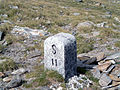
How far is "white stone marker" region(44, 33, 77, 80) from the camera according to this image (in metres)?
5.67

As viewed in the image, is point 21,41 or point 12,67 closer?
point 12,67

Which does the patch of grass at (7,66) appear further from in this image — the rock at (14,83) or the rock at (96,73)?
the rock at (96,73)

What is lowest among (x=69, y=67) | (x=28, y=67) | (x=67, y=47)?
(x=28, y=67)

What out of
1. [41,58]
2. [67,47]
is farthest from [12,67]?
[67,47]

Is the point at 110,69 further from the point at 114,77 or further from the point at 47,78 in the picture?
the point at 47,78

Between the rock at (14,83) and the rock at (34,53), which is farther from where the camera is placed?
the rock at (34,53)

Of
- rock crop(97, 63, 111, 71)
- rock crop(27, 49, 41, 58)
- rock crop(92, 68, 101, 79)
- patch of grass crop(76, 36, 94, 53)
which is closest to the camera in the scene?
rock crop(92, 68, 101, 79)

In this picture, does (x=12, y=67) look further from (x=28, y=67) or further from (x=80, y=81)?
(x=80, y=81)

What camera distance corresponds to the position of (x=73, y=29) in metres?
13.5

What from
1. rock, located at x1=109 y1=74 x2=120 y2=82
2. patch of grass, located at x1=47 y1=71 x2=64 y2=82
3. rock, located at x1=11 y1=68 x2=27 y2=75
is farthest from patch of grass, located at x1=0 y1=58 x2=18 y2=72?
rock, located at x1=109 y1=74 x2=120 y2=82

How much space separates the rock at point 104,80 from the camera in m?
5.76

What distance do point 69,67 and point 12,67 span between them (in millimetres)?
2330

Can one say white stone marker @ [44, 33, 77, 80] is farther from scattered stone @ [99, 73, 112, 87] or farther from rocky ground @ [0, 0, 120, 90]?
scattered stone @ [99, 73, 112, 87]

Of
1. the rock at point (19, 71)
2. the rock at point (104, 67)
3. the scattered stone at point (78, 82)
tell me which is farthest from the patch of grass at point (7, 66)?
the rock at point (104, 67)
